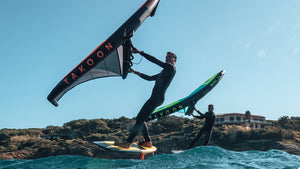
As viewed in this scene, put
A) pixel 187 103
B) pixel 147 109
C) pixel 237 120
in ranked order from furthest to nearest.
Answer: pixel 237 120 < pixel 187 103 < pixel 147 109

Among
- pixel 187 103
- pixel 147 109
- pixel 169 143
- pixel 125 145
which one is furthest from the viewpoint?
pixel 169 143

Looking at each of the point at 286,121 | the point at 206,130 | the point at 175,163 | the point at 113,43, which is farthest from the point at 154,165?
the point at 286,121

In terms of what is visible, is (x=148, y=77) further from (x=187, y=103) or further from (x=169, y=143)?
(x=169, y=143)

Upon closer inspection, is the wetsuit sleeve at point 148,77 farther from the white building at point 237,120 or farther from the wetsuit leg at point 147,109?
the white building at point 237,120

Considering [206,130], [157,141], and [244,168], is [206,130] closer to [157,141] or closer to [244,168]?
[244,168]

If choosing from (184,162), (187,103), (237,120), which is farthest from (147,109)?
(237,120)

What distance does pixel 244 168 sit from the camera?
4535 mm

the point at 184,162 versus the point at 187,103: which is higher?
the point at 187,103

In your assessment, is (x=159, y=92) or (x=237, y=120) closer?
(x=159, y=92)

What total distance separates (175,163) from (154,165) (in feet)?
1.54

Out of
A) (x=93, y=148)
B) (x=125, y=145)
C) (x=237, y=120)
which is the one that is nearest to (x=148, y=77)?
(x=125, y=145)

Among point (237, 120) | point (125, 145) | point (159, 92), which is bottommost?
point (125, 145)

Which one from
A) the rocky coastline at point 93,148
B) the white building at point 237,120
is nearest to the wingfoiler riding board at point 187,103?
the rocky coastline at point 93,148

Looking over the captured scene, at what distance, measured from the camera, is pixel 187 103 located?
30.8 ft
